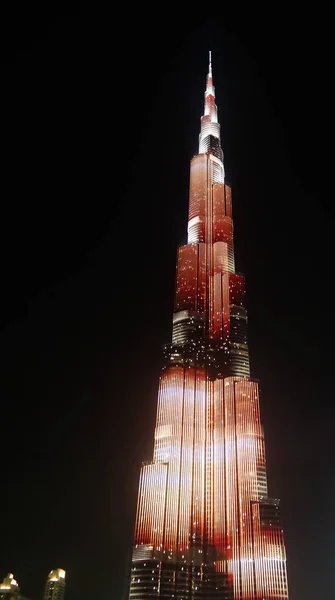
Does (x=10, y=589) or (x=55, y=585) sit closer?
(x=10, y=589)

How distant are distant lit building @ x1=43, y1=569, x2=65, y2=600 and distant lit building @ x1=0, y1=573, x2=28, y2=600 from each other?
29.9 ft

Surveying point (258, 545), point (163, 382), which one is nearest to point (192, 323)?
point (163, 382)

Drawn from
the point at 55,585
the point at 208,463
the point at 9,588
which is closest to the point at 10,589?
the point at 9,588

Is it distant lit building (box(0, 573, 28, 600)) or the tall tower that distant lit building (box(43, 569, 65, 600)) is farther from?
the tall tower

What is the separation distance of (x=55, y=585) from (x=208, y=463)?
38121 mm

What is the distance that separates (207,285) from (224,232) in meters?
14.7

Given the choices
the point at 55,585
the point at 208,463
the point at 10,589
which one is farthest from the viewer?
the point at 208,463

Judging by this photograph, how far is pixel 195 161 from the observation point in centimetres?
14962

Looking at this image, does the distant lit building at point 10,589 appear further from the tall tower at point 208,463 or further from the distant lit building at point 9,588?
the tall tower at point 208,463

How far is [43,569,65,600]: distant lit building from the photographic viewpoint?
336 feet

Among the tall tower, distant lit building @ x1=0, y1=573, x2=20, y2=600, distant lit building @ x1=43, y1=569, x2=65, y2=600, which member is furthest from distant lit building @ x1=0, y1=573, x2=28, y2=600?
the tall tower

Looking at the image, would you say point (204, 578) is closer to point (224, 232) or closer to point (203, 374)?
point (203, 374)

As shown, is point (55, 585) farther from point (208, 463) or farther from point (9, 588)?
point (208, 463)

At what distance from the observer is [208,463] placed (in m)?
108
